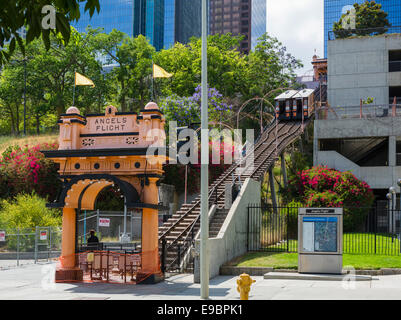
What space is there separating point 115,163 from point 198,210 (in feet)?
25.6

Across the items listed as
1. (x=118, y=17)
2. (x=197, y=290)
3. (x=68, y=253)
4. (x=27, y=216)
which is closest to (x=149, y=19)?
(x=118, y=17)

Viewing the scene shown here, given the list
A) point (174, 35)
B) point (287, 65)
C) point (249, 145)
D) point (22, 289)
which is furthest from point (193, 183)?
point (174, 35)

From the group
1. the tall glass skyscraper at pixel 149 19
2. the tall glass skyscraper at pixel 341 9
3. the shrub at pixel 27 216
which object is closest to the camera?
the shrub at pixel 27 216

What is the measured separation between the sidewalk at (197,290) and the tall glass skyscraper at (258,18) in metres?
154

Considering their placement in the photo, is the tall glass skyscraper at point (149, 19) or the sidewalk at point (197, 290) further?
the tall glass skyscraper at point (149, 19)

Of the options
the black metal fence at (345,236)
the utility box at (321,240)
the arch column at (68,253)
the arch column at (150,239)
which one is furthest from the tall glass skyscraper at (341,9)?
the arch column at (68,253)

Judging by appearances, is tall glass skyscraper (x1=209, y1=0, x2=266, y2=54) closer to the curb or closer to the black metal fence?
the black metal fence

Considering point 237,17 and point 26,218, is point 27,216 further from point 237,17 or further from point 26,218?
point 237,17

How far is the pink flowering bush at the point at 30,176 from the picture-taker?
36812mm

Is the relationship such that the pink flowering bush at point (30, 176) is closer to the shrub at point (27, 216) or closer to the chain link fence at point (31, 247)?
the shrub at point (27, 216)

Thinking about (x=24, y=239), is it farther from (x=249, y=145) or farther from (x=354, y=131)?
(x=354, y=131)

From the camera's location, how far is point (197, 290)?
15.7 metres

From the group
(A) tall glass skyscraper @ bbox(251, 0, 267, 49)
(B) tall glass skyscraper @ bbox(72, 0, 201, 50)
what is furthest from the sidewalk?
(A) tall glass skyscraper @ bbox(251, 0, 267, 49)

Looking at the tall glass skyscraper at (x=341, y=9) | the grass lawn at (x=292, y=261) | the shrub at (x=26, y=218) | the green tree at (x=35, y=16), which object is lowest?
the grass lawn at (x=292, y=261)
